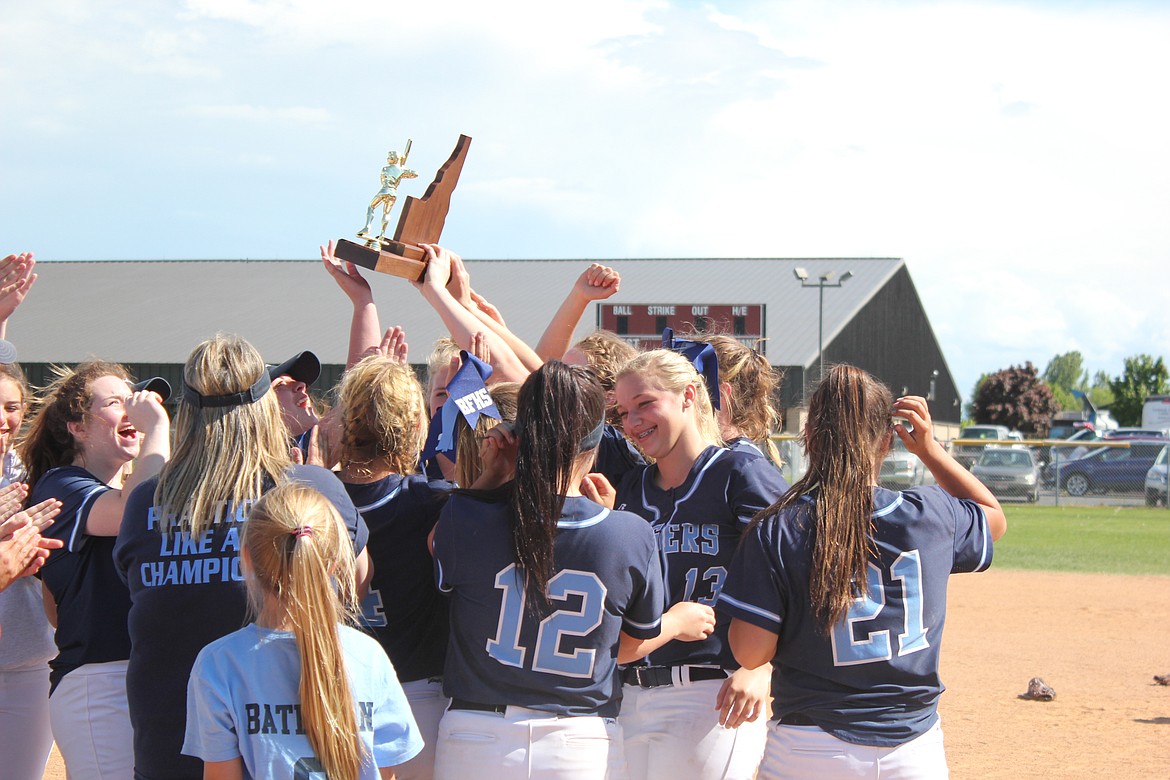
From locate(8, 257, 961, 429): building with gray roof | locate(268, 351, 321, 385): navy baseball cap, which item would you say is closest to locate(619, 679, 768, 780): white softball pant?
locate(268, 351, 321, 385): navy baseball cap

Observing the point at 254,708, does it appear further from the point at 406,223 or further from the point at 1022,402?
the point at 1022,402

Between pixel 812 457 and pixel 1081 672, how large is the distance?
6.88 m

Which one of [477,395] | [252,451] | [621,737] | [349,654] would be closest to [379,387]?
[477,395]

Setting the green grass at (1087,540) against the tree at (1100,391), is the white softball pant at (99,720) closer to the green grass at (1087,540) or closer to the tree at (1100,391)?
the green grass at (1087,540)

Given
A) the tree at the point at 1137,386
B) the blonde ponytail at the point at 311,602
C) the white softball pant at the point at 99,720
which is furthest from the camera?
the tree at the point at 1137,386

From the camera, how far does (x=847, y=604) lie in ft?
9.68

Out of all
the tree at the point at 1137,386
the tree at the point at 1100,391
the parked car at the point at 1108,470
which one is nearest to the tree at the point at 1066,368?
the tree at the point at 1100,391

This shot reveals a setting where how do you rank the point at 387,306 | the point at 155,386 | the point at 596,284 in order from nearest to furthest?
the point at 155,386 → the point at 596,284 → the point at 387,306

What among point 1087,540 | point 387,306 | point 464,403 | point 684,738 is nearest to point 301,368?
point 464,403

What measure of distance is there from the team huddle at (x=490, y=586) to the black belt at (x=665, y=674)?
0.04 ft

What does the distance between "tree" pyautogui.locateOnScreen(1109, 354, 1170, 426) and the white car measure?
158ft

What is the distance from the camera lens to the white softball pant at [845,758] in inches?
117

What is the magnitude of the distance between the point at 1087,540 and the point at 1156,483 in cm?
731

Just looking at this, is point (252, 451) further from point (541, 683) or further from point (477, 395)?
point (541, 683)
